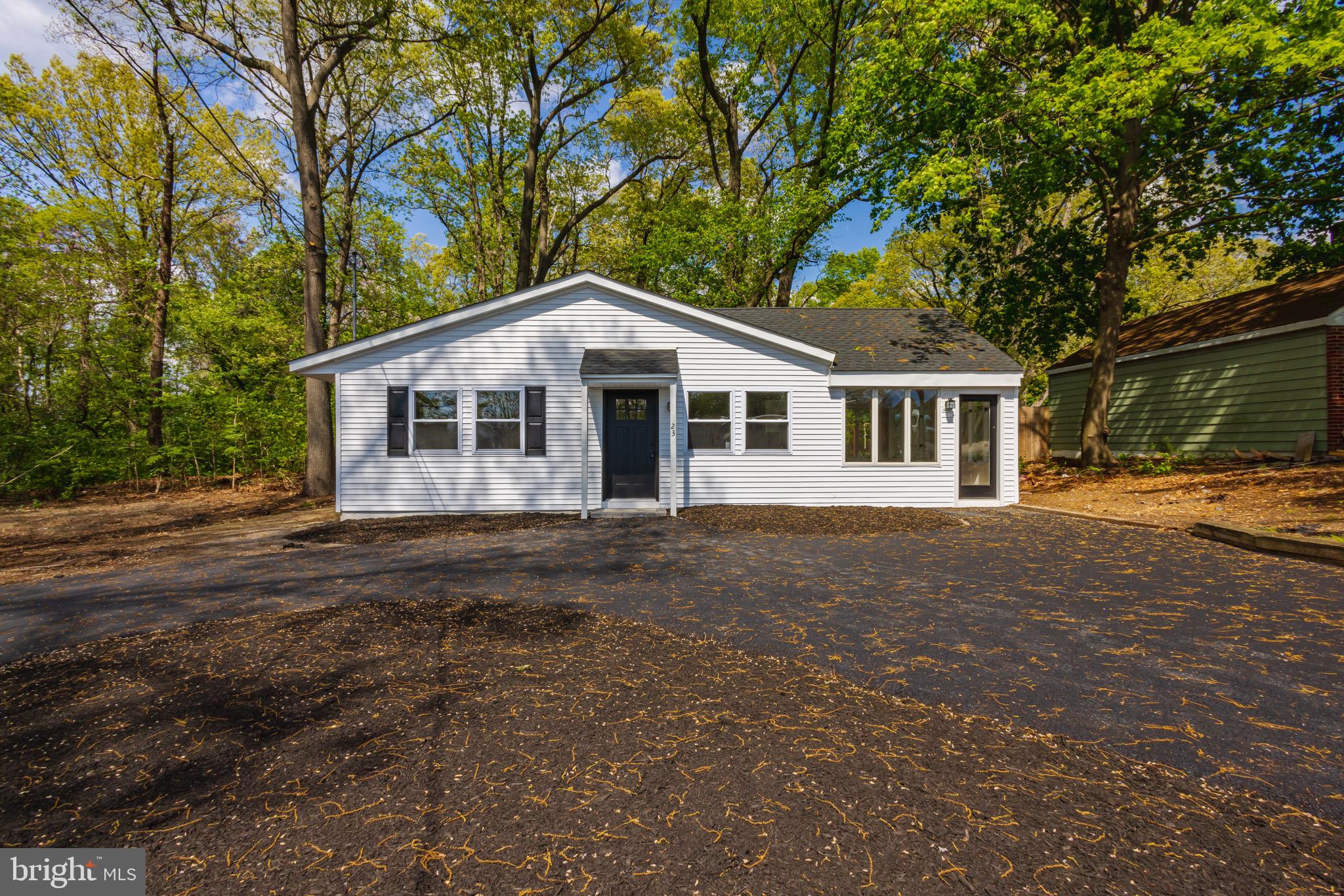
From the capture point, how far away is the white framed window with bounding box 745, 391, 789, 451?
11.7 meters

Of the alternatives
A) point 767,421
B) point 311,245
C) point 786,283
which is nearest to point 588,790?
point 767,421

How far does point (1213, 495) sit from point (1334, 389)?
203 inches

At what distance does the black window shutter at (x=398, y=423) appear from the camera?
36.1 feet

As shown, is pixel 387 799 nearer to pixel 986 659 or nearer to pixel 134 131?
pixel 986 659

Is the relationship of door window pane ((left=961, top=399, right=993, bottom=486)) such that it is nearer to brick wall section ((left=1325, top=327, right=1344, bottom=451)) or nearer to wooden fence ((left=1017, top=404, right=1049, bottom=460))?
brick wall section ((left=1325, top=327, right=1344, bottom=451))

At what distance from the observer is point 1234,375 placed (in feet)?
47.1

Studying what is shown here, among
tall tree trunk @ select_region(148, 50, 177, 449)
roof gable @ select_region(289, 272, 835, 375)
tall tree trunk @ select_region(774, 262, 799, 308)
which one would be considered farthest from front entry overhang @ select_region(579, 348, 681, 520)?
tall tree trunk @ select_region(148, 50, 177, 449)

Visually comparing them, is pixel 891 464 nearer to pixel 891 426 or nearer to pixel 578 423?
pixel 891 426

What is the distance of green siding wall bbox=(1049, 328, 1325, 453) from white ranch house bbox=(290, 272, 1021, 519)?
24.0ft

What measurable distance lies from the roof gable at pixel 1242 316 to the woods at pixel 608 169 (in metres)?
1.28

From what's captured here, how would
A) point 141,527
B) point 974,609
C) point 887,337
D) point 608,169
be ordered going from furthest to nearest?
point 608,169
point 887,337
point 141,527
point 974,609

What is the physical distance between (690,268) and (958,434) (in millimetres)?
14002

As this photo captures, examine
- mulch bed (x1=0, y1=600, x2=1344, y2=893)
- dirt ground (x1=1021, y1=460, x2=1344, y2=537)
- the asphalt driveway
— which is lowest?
the asphalt driveway

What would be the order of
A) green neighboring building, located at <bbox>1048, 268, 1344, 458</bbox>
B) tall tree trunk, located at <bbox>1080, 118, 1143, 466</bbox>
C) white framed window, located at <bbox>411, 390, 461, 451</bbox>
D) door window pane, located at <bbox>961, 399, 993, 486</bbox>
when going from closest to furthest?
1. white framed window, located at <bbox>411, 390, 461, 451</bbox>
2. green neighboring building, located at <bbox>1048, 268, 1344, 458</bbox>
3. door window pane, located at <bbox>961, 399, 993, 486</bbox>
4. tall tree trunk, located at <bbox>1080, 118, 1143, 466</bbox>
